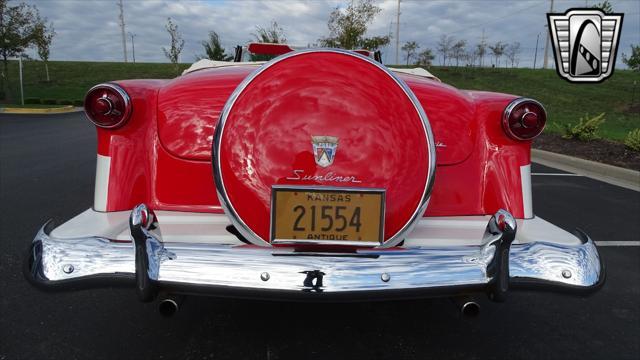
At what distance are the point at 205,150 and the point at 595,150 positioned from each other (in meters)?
8.42

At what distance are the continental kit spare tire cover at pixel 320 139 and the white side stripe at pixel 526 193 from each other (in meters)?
0.70

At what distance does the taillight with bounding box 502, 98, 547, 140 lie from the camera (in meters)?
2.27

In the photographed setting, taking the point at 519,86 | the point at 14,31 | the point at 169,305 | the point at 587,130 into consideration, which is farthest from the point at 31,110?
the point at 519,86

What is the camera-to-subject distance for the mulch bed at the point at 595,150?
24.6 feet

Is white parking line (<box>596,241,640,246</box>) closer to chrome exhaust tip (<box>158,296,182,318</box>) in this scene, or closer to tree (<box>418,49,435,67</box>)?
→ chrome exhaust tip (<box>158,296,182,318</box>)

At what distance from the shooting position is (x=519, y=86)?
92.7 feet

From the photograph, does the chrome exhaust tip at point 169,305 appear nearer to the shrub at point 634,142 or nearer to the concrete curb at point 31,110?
the shrub at point 634,142

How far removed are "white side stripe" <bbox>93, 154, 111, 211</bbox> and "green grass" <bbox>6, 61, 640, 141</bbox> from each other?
16649mm

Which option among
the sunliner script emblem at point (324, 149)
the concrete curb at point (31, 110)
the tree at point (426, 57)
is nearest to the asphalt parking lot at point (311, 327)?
the sunliner script emblem at point (324, 149)

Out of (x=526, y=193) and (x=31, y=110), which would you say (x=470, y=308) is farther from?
(x=31, y=110)

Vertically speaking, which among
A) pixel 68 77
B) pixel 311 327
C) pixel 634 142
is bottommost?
pixel 311 327

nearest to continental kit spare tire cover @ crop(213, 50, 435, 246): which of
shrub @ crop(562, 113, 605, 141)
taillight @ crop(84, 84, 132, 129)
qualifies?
taillight @ crop(84, 84, 132, 129)

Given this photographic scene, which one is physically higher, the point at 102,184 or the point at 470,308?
the point at 102,184

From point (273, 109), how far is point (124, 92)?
77cm
